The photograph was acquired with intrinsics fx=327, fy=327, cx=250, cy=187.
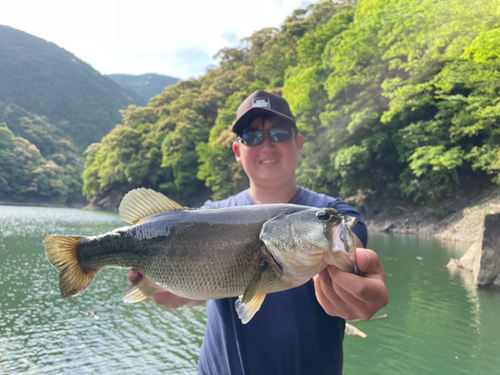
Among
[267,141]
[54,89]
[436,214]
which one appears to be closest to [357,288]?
[267,141]

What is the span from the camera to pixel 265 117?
290cm

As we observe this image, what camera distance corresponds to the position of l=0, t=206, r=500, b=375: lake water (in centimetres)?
722

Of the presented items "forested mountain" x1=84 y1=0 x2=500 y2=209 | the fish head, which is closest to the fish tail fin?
the fish head

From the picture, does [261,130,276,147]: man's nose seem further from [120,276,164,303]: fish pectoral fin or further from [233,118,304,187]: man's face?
[120,276,164,303]: fish pectoral fin

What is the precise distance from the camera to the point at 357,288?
5.24 feet

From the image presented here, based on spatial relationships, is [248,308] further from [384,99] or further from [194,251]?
[384,99]

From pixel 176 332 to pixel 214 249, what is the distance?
27.5 ft

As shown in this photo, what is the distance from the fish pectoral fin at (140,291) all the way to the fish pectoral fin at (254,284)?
647 millimetres

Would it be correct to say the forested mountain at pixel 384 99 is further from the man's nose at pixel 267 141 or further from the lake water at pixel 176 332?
the man's nose at pixel 267 141

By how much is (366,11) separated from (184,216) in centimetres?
3105

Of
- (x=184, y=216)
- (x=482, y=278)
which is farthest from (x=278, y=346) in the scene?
(x=482, y=278)

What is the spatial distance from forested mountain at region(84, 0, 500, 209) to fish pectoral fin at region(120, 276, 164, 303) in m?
15.1

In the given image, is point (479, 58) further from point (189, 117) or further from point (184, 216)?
point (189, 117)

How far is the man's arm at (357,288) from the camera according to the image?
5.27 ft
